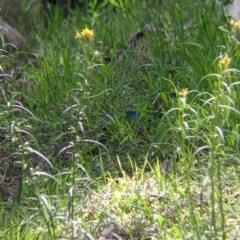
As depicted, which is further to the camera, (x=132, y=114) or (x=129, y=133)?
(x=132, y=114)

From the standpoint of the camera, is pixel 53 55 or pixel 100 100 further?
pixel 53 55

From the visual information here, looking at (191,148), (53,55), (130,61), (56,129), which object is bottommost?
(191,148)

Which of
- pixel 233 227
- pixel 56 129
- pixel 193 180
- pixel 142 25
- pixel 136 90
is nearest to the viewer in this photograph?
pixel 233 227

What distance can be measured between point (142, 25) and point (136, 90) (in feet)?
4.29

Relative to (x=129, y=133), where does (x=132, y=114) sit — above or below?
above

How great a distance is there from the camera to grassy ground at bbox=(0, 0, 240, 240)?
138 inches

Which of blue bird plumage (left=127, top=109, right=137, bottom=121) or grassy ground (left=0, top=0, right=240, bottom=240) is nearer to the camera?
grassy ground (left=0, top=0, right=240, bottom=240)

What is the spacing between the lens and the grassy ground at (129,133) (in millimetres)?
3496

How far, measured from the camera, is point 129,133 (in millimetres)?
4617

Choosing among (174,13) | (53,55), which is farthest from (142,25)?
(53,55)

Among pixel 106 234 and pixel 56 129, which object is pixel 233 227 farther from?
pixel 56 129

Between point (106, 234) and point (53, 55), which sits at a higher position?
point (53, 55)

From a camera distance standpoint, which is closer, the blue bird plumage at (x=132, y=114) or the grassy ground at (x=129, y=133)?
the grassy ground at (x=129, y=133)

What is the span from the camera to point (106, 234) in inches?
141
